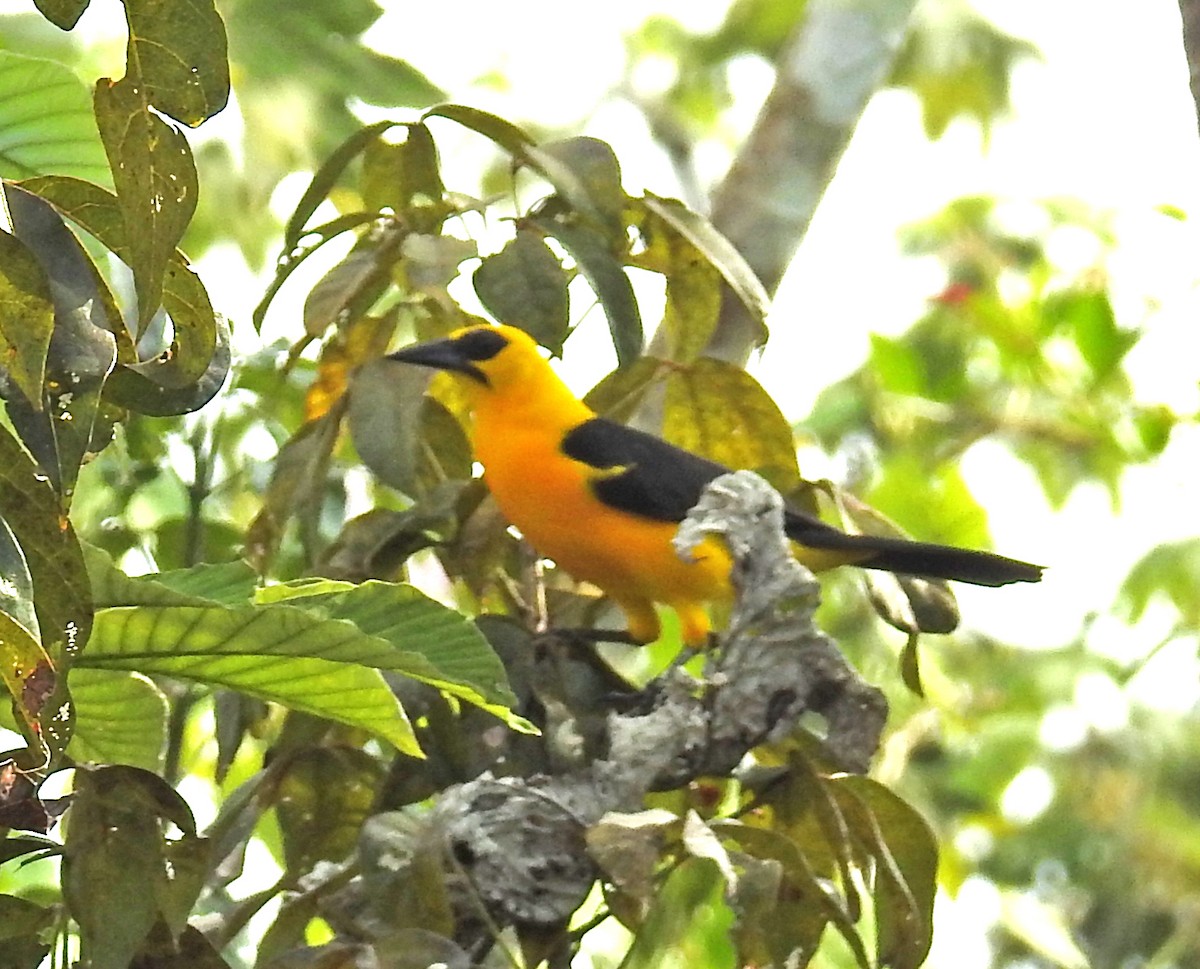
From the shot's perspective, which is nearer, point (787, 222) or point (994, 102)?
point (787, 222)

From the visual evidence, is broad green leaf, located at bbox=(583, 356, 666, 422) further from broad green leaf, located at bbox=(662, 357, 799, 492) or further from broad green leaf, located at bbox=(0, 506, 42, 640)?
broad green leaf, located at bbox=(0, 506, 42, 640)

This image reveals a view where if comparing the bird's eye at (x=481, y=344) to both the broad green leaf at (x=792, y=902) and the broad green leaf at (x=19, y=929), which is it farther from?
the broad green leaf at (x=19, y=929)

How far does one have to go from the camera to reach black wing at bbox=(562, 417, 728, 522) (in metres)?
2.18

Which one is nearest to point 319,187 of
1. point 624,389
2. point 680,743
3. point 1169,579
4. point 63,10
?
point 624,389

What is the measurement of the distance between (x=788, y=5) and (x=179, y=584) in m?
3.30

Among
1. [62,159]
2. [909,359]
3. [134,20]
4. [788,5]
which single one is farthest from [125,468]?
[788,5]

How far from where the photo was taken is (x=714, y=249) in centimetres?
167

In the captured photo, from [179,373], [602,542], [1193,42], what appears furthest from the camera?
[602,542]

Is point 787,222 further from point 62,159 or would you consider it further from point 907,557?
point 62,159

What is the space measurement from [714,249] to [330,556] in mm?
497

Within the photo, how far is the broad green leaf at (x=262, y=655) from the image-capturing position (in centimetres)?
118

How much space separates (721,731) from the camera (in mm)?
1410

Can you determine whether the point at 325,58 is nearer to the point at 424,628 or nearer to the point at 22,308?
the point at 424,628

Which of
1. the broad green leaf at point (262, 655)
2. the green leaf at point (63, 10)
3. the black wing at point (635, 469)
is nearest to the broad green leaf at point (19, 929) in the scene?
the broad green leaf at point (262, 655)
